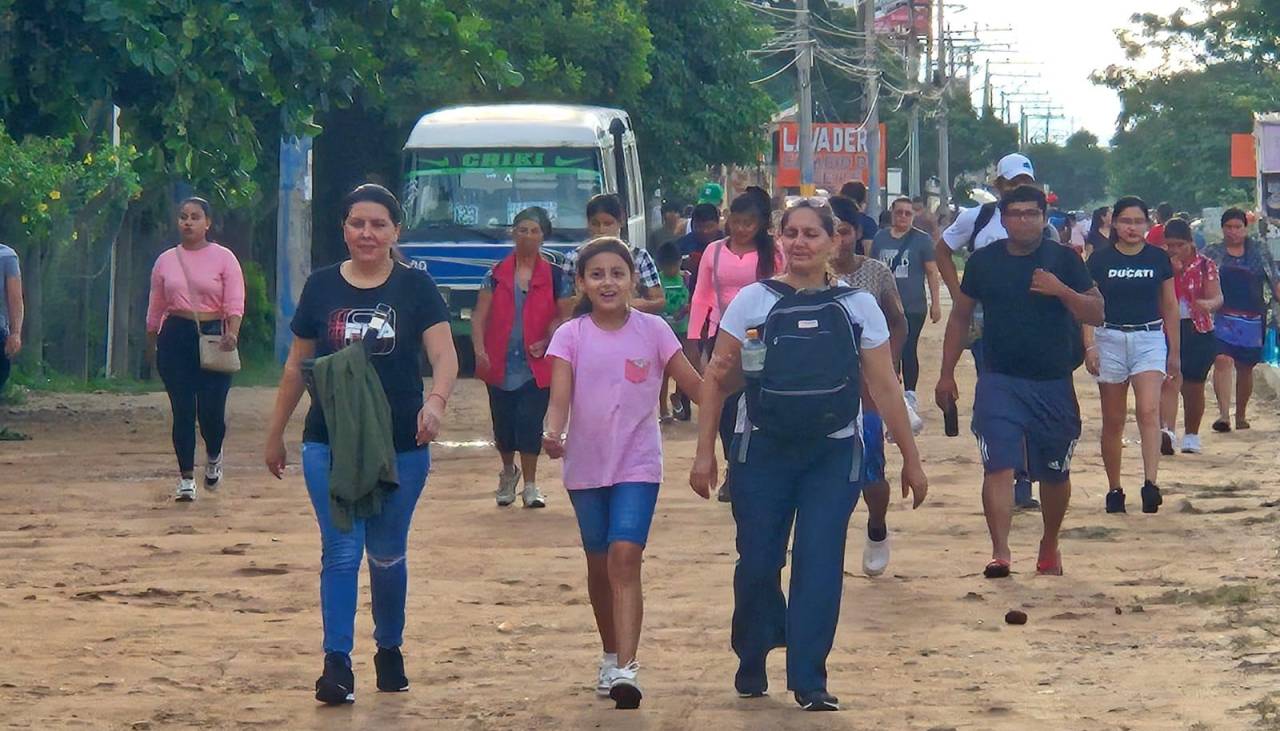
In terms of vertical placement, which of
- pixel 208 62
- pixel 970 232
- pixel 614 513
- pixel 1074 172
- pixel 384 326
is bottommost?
pixel 614 513

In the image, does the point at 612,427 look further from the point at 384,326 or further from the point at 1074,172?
the point at 1074,172

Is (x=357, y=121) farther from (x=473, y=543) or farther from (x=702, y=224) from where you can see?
(x=473, y=543)

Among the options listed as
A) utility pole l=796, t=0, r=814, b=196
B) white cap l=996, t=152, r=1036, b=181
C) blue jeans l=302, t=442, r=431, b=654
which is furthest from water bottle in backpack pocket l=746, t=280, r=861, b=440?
utility pole l=796, t=0, r=814, b=196

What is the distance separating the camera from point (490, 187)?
2388 centimetres

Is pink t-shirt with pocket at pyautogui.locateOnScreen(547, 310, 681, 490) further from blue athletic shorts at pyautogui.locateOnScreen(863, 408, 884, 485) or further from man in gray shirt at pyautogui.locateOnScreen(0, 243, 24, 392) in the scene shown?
man in gray shirt at pyautogui.locateOnScreen(0, 243, 24, 392)

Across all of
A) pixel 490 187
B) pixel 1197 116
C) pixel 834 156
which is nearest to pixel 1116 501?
pixel 490 187

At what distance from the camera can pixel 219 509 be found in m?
12.7

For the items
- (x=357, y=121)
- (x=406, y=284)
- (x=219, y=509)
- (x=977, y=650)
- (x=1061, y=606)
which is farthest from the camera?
(x=357, y=121)

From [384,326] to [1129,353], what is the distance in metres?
6.09

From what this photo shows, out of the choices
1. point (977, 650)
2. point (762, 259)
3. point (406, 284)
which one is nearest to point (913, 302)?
point (762, 259)

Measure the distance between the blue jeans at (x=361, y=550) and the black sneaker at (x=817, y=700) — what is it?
1407mm

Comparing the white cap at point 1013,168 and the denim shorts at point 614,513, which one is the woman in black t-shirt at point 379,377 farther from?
the white cap at point 1013,168

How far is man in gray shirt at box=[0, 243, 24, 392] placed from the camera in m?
13.5

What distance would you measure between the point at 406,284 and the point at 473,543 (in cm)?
421
